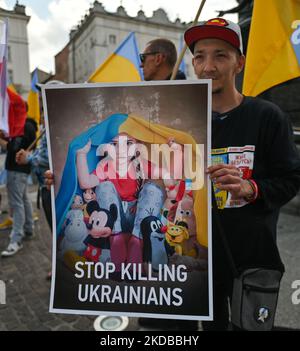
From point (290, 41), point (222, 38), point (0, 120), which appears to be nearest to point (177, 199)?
point (222, 38)

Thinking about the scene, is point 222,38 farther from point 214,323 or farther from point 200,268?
point 214,323

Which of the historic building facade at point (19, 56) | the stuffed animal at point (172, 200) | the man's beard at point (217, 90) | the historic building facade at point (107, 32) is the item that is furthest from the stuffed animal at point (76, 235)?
the historic building facade at point (107, 32)

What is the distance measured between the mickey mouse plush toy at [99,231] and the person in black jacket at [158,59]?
4.90 ft

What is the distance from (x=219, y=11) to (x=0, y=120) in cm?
394

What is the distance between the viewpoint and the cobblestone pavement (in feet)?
8.43

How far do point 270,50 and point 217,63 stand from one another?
1.09 metres

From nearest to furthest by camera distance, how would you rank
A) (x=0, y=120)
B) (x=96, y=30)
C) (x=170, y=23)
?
(x=0, y=120), (x=96, y=30), (x=170, y=23)

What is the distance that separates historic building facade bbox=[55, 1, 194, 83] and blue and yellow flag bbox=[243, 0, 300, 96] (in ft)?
102

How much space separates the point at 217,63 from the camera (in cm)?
149

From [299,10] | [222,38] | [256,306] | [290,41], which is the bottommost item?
[256,306]

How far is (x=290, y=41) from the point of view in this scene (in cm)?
233

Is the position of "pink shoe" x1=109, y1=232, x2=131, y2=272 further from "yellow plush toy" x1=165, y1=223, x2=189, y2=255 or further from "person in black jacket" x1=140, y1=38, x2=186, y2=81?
"person in black jacket" x1=140, y1=38, x2=186, y2=81

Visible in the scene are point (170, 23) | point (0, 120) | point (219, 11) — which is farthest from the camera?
point (170, 23)

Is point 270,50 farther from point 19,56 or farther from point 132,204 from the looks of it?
point 19,56
